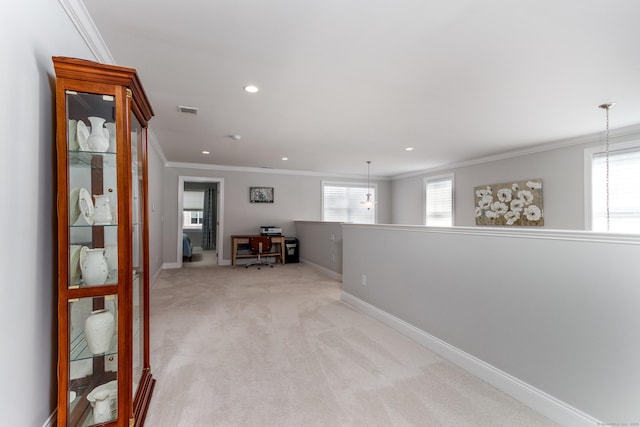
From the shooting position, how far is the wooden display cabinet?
1271 mm

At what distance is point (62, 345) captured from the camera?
1248mm

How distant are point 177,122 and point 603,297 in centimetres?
430

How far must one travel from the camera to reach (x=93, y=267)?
138 cm

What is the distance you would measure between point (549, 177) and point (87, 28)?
19.7ft

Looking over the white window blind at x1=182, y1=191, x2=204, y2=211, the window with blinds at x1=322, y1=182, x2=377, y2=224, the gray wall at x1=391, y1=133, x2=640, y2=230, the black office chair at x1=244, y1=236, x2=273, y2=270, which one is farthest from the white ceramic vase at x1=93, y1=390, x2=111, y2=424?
the white window blind at x1=182, y1=191, x2=204, y2=211

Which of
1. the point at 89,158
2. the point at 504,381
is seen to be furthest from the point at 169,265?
the point at 504,381

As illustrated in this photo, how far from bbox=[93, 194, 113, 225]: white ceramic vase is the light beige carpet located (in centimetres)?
115

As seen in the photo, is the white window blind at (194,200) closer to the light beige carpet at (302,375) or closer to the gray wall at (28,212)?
the light beige carpet at (302,375)

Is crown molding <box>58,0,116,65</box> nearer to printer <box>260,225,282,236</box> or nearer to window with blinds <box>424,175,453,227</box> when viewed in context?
printer <box>260,225,282,236</box>

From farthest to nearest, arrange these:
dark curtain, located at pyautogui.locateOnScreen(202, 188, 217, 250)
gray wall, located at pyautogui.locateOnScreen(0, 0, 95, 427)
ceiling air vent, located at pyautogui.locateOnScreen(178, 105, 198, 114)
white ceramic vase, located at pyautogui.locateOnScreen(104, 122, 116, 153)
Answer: dark curtain, located at pyautogui.locateOnScreen(202, 188, 217, 250)
ceiling air vent, located at pyautogui.locateOnScreen(178, 105, 198, 114)
white ceramic vase, located at pyautogui.locateOnScreen(104, 122, 116, 153)
gray wall, located at pyautogui.locateOnScreen(0, 0, 95, 427)

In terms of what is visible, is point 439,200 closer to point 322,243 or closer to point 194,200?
point 322,243

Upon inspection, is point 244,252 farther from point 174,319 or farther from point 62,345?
point 62,345

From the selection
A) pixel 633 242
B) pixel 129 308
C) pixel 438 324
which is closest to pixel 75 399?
pixel 129 308

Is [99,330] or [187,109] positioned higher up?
[187,109]
